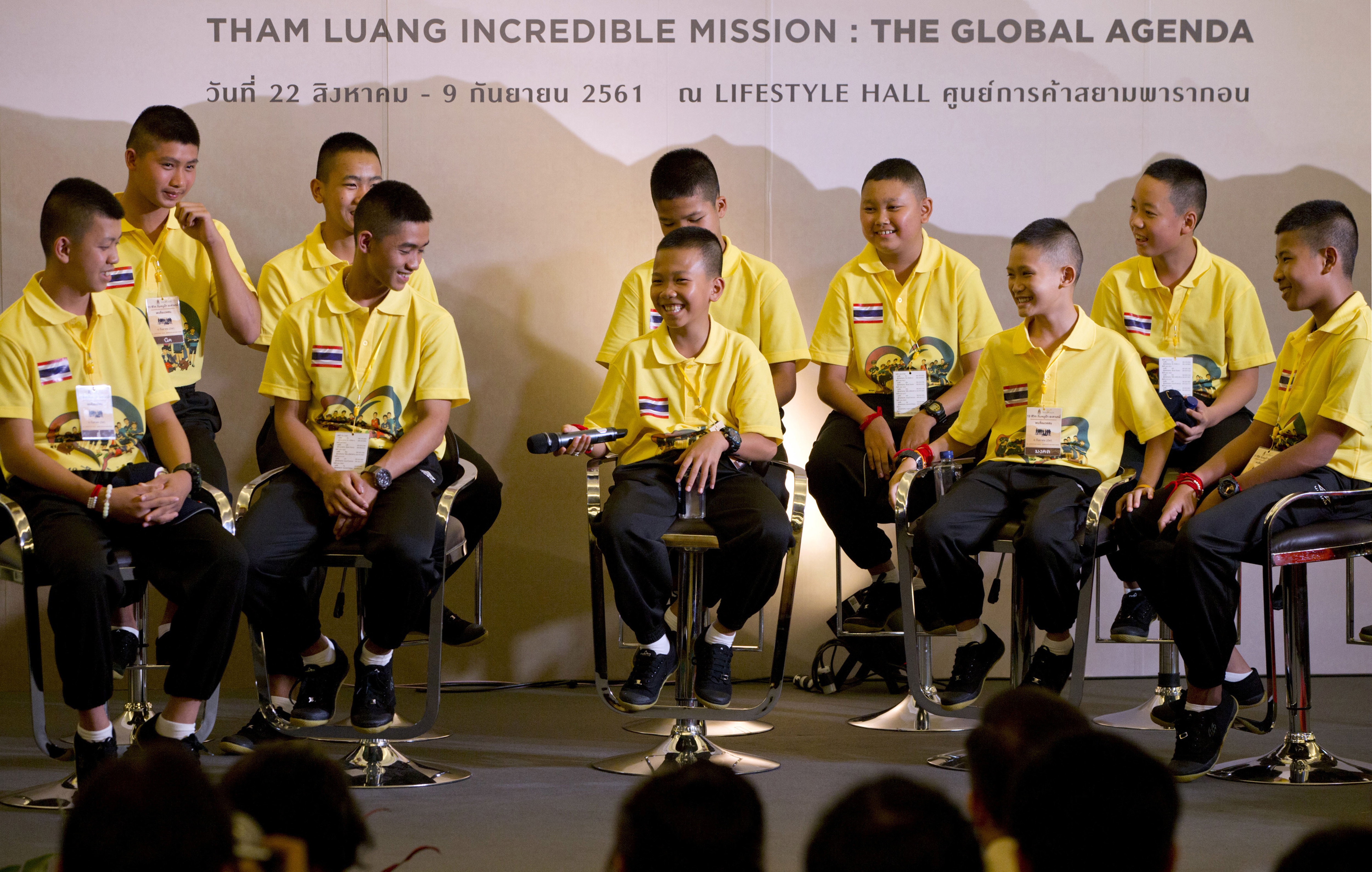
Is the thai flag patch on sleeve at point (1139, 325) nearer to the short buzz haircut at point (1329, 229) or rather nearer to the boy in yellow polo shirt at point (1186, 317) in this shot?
the boy in yellow polo shirt at point (1186, 317)

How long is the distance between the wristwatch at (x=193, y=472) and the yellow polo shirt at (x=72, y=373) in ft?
0.62

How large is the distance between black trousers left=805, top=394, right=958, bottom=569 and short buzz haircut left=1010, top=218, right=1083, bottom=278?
2.22ft

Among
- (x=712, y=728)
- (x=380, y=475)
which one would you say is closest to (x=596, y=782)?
(x=712, y=728)

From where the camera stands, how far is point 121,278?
3.76 meters

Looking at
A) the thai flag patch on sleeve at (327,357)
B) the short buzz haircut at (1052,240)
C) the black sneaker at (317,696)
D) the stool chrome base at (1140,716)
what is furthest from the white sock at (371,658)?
the stool chrome base at (1140,716)

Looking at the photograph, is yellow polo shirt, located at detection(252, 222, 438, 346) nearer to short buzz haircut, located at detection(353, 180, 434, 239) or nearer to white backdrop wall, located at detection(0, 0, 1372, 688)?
white backdrop wall, located at detection(0, 0, 1372, 688)

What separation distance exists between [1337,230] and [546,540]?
9.04 ft

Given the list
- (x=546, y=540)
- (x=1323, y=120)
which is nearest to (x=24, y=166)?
(x=546, y=540)

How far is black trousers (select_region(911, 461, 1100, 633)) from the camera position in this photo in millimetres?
3195

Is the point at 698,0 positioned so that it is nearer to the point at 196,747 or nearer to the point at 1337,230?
the point at 1337,230

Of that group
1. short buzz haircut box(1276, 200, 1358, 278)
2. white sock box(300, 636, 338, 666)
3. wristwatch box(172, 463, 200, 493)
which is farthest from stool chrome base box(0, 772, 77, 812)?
short buzz haircut box(1276, 200, 1358, 278)

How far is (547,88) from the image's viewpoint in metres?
4.65

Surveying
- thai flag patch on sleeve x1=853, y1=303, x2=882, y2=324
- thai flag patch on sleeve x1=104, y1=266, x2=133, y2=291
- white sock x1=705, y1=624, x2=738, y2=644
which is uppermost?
thai flag patch on sleeve x1=104, y1=266, x2=133, y2=291

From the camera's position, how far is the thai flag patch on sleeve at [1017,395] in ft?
11.7
